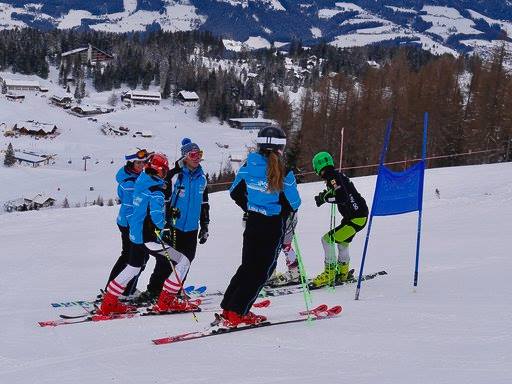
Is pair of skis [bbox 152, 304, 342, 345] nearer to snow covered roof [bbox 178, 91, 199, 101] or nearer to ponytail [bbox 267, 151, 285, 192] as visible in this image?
ponytail [bbox 267, 151, 285, 192]

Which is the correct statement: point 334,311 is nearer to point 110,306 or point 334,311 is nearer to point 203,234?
point 203,234

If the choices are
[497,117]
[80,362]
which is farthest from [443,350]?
[497,117]

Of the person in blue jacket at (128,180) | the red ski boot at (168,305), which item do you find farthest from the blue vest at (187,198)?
the red ski boot at (168,305)

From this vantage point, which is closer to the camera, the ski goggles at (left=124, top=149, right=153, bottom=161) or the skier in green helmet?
the ski goggles at (left=124, top=149, right=153, bottom=161)

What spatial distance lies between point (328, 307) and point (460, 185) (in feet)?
41.1

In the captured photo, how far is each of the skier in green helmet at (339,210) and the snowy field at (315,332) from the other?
0.85 feet

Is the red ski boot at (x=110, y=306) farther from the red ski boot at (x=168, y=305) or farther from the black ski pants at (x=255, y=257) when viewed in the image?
the black ski pants at (x=255, y=257)

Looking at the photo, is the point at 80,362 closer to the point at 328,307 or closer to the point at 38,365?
the point at 38,365

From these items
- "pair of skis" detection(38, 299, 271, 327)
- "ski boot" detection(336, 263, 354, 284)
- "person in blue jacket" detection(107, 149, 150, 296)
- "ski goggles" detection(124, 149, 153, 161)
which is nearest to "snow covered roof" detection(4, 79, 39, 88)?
"person in blue jacket" detection(107, 149, 150, 296)

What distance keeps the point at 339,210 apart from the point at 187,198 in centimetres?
187

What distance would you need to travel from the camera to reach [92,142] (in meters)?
82.9

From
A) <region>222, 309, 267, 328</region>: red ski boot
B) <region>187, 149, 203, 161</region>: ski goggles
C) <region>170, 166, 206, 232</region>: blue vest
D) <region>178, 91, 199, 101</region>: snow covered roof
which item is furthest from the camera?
<region>178, 91, 199, 101</region>: snow covered roof

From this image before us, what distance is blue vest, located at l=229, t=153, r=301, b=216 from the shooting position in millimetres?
4891

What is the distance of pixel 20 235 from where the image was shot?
1372 centimetres
